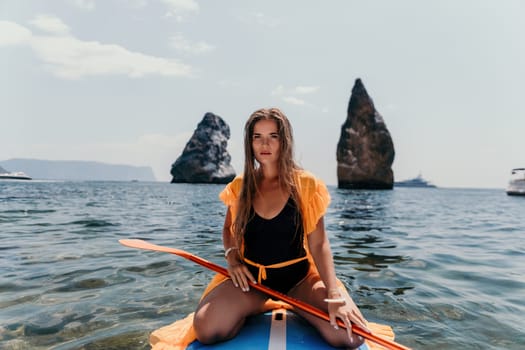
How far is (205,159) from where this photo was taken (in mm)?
101625

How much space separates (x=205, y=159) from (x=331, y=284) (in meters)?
100

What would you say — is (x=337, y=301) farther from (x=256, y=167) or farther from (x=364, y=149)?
(x=364, y=149)

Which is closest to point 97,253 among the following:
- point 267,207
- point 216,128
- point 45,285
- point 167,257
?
point 167,257

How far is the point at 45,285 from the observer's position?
5070mm

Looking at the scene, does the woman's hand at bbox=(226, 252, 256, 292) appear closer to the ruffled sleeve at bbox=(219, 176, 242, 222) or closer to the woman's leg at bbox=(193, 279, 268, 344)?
the woman's leg at bbox=(193, 279, 268, 344)

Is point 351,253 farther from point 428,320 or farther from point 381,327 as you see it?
point 381,327

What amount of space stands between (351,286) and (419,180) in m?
155

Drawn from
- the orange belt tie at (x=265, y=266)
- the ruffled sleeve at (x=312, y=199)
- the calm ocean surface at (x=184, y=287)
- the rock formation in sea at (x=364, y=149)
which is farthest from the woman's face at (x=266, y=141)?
the rock formation in sea at (x=364, y=149)

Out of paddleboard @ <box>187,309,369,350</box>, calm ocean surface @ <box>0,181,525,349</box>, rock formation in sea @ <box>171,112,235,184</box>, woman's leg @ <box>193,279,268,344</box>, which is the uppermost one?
rock formation in sea @ <box>171,112,235,184</box>

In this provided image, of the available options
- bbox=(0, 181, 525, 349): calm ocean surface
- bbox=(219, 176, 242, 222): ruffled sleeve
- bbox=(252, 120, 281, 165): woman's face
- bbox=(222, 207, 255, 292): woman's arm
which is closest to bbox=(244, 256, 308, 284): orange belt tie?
bbox=(222, 207, 255, 292): woman's arm

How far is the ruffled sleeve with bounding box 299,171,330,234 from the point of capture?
2.96 meters

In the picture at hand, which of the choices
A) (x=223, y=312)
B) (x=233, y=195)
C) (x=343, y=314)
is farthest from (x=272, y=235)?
(x=343, y=314)

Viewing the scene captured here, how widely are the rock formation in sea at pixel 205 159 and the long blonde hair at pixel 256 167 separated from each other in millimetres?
95455

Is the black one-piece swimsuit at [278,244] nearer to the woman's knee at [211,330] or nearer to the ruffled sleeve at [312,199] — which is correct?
the ruffled sleeve at [312,199]
